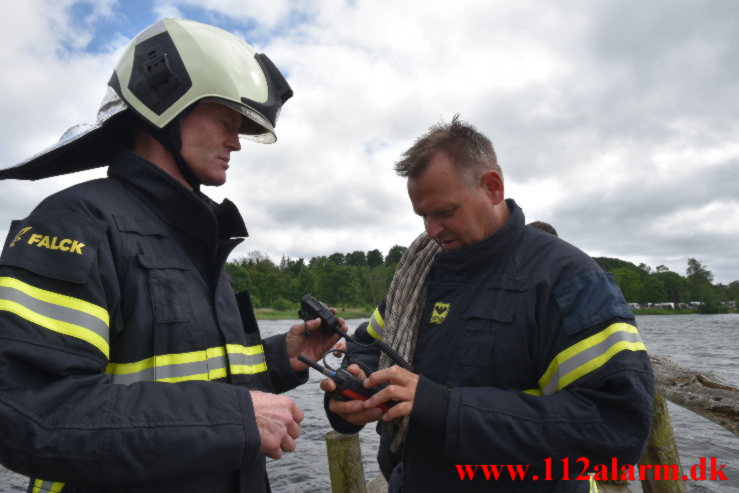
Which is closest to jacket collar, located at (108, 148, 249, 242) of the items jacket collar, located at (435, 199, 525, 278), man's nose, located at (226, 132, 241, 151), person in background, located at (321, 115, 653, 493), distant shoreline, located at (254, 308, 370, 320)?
man's nose, located at (226, 132, 241, 151)

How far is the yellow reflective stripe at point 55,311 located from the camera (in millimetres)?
1518

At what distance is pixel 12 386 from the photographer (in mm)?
1459

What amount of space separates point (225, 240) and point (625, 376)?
6.43 ft

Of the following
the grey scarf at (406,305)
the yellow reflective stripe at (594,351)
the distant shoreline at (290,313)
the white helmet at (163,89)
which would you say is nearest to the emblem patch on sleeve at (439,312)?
the grey scarf at (406,305)

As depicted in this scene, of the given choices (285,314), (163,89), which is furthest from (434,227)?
(285,314)

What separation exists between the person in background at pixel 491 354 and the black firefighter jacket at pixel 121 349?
0.65 meters

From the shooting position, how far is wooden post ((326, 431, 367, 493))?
562 centimetres

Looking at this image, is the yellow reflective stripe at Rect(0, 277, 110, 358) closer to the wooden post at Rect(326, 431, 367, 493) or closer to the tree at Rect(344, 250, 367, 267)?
the wooden post at Rect(326, 431, 367, 493)

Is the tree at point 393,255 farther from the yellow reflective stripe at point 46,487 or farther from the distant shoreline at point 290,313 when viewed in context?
the yellow reflective stripe at point 46,487

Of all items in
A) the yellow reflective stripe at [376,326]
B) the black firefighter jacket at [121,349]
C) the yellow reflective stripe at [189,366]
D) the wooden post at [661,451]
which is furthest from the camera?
the wooden post at [661,451]

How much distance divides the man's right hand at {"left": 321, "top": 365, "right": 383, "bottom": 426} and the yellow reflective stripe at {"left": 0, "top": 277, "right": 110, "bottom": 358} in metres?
1.02

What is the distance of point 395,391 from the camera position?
2.20m

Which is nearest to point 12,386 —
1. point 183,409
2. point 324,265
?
point 183,409

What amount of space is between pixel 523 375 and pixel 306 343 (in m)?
1.31
